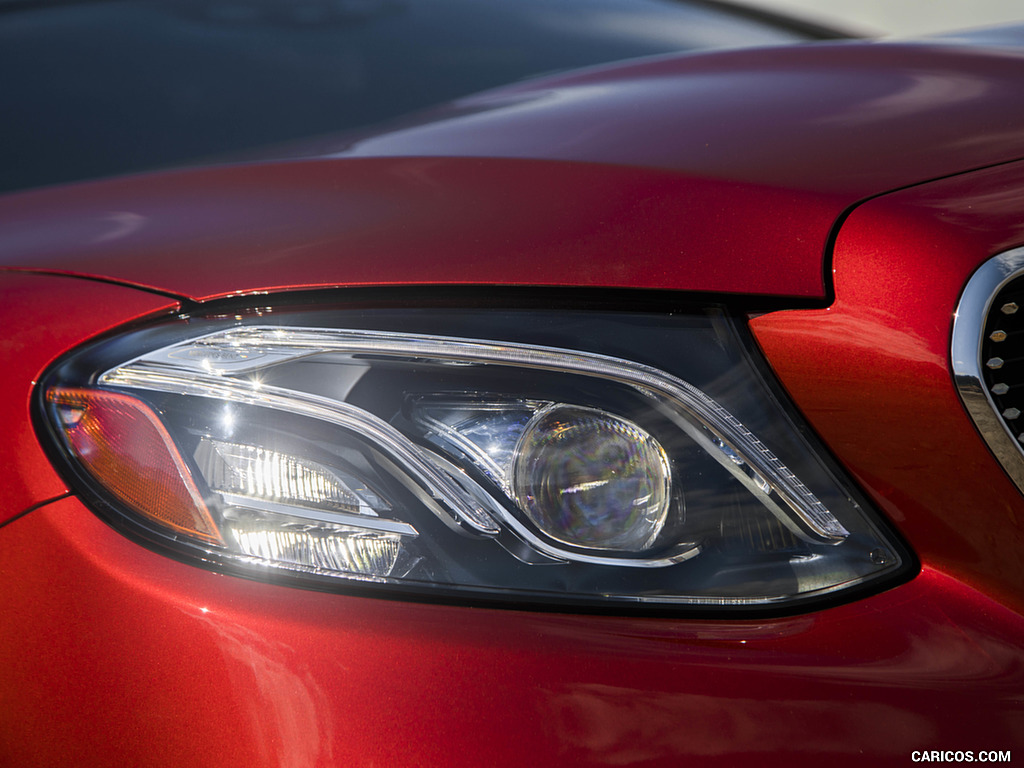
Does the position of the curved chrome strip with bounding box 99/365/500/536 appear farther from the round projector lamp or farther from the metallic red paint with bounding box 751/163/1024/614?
the metallic red paint with bounding box 751/163/1024/614

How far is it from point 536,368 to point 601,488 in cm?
12

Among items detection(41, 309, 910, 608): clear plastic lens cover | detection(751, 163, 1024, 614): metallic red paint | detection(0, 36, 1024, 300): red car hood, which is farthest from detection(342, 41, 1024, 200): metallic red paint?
detection(41, 309, 910, 608): clear plastic lens cover

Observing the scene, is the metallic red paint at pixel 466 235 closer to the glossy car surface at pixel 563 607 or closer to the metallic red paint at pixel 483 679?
the glossy car surface at pixel 563 607

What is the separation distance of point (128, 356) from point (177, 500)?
14 cm

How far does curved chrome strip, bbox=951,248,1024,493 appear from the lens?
76cm

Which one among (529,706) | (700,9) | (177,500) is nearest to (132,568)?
(177,500)

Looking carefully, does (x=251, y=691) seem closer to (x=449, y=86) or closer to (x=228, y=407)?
(x=228, y=407)

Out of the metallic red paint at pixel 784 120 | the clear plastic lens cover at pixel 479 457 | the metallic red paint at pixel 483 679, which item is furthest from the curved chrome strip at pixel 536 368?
the metallic red paint at pixel 784 120

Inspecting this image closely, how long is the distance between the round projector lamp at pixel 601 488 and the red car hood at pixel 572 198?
0.14 m

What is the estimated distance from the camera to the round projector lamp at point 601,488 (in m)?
0.80

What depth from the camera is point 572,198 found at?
0.90m

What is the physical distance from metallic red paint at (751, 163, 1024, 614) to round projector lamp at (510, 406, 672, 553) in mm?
138

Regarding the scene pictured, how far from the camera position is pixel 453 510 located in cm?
81

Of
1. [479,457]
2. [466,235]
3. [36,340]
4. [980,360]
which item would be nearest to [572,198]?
[466,235]
